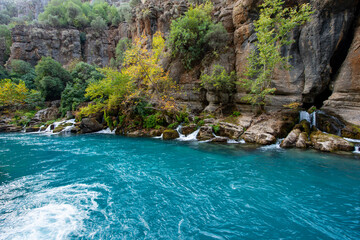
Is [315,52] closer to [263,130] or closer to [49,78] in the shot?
[263,130]

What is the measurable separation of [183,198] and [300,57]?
16.5m

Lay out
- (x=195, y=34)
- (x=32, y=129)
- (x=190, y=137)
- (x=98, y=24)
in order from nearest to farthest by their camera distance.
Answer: (x=190, y=137) < (x=195, y=34) < (x=32, y=129) < (x=98, y=24)

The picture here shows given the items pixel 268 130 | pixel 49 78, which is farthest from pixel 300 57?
pixel 49 78

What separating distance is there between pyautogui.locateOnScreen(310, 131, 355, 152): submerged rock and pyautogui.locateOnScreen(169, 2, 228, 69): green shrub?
13140mm

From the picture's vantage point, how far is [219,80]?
16234 mm

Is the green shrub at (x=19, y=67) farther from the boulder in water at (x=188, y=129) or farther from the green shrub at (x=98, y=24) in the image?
the boulder in water at (x=188, y=129)

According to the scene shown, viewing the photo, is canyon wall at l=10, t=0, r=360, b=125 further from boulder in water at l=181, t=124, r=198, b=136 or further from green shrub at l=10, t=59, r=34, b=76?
green shrub at l=10, t=59, r=34, b=76

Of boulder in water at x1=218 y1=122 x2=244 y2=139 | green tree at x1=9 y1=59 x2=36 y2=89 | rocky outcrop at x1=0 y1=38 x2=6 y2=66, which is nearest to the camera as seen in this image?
boulder in water at x1=218 y1=122 x2=244 y2=139

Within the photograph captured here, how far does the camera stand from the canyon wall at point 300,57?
457 inches

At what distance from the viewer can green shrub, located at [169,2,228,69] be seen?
1742 centimetres

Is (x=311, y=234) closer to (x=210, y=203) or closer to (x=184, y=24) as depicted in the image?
(x=210, y=203)

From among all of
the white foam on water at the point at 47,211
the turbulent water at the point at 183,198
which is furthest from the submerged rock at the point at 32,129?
the white foam on water at the point at 47,211

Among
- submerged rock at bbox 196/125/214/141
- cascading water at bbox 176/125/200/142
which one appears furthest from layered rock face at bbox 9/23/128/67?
submerged rock at bbox 196/125/214/141

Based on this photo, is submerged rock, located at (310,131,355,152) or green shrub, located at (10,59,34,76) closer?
submerged rock, located at (310,131,355,152)
